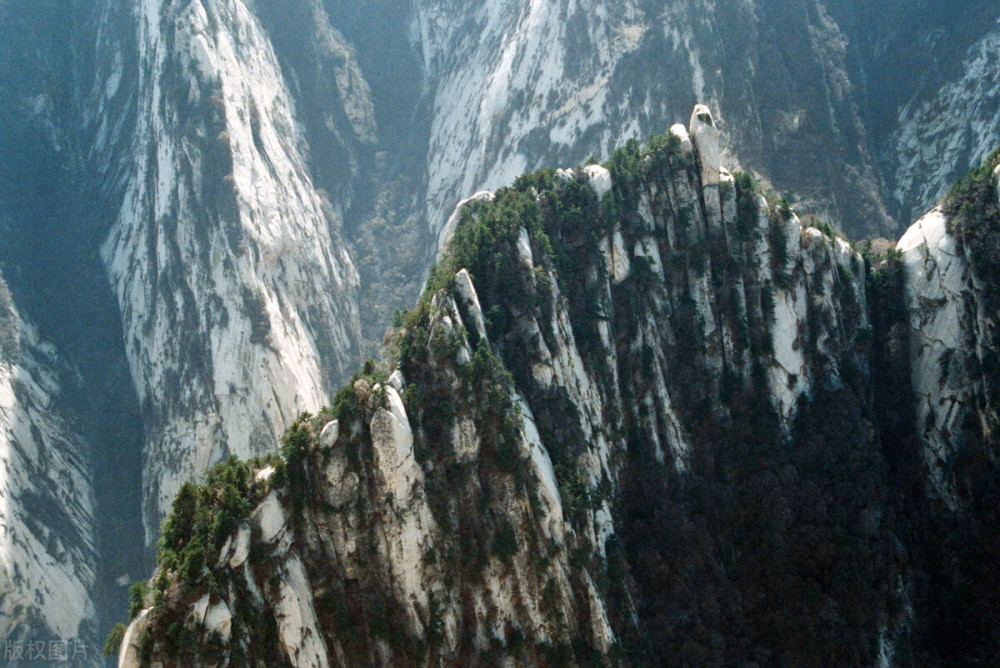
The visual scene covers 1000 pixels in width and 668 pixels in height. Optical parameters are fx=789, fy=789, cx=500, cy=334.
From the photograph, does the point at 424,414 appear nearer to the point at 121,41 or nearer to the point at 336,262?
the point at 336,262

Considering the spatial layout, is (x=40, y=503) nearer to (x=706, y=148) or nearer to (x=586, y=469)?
(x=586, y=469)

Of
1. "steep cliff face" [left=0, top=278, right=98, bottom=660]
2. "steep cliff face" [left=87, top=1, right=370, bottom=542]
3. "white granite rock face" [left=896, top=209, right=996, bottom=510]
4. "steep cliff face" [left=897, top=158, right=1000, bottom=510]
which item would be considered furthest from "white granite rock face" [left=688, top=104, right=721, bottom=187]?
"steep cliff face" [left=0, top=278, right=98, bottom=660]

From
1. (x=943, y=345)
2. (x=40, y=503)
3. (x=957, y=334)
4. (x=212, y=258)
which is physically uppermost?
(x=212, y=258)

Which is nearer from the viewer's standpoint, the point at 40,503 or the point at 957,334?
the point at 957,334

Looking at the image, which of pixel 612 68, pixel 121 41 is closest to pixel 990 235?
pixel 612 68

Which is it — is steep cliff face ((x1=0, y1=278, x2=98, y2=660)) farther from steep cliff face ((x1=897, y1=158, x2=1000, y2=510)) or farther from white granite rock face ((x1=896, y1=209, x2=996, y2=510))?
steep cliff face ((x1=897, y1=158, x2=1000, y2=510))

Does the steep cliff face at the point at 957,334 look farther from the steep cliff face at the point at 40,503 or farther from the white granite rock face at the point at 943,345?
the steep cliff face at the point at 40,503

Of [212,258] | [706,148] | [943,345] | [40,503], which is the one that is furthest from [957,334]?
[40,503]
